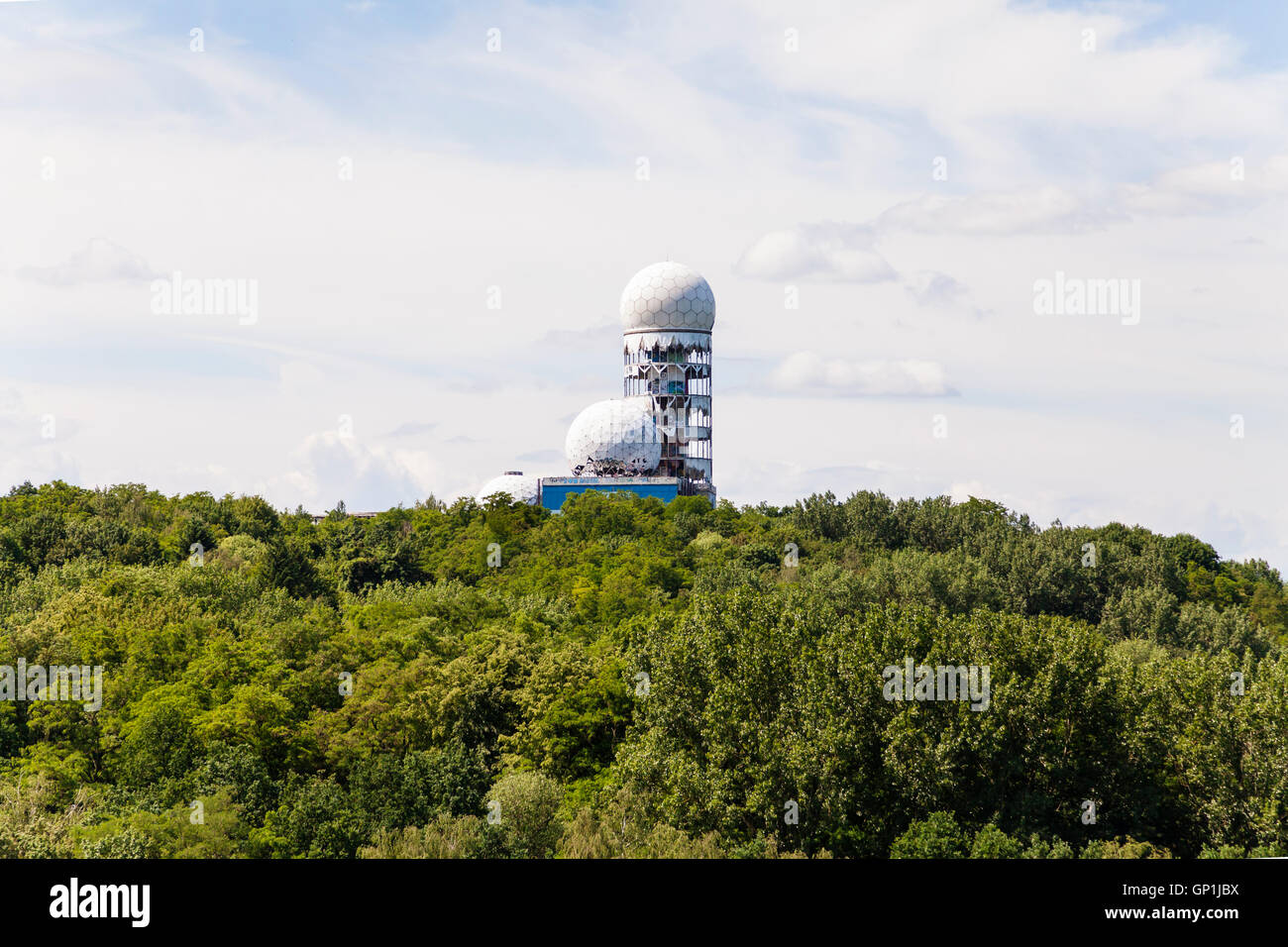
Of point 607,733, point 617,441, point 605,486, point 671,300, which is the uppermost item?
point 671,300

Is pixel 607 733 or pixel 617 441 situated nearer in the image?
pixel 607 733

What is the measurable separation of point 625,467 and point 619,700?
1928 inches

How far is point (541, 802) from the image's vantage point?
34.5 metres

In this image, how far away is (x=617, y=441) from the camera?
89.6 meters

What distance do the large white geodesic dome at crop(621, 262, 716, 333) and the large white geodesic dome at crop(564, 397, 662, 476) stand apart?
5366 millimetres

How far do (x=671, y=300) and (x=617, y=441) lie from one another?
31.8ft

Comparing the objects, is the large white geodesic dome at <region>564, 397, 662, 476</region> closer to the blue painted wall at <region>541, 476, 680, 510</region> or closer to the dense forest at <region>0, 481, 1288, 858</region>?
the blue painted wall at <region>541, 476, 680, 510</region>

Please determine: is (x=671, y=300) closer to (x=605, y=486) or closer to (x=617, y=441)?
(x=617, y=441)

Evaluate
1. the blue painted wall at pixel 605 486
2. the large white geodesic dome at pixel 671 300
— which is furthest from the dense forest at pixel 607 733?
the large white geodesic dome at pixel 671 300

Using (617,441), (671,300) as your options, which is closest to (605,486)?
(617,441)
